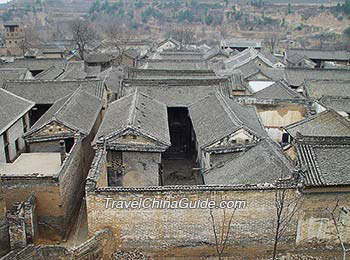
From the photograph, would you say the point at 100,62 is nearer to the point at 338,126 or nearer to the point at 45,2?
the point at 338,126

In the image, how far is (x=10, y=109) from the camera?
896 inches

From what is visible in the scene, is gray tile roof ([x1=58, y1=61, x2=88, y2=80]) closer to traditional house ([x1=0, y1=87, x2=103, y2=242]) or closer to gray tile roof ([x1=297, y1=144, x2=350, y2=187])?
traditional house ([x1=0, y1=87, x2=103, y2=242])

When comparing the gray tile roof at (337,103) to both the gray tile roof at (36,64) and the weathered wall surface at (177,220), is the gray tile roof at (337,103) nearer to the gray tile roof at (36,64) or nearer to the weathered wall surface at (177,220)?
the weathered wall surface at (177,220)

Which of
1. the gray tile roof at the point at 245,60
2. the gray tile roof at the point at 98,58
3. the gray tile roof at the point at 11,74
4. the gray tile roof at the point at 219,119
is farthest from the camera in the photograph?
the gray tile roof at the point at 98,58

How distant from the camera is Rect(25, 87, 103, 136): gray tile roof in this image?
21281 mm

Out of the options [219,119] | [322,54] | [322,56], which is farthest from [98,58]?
[219,119]

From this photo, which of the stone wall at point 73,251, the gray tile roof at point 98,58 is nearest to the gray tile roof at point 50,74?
the gray tile roof at point 98,58

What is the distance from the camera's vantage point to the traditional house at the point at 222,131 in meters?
20.1

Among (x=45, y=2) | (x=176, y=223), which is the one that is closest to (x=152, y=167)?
(x=176, y=223)

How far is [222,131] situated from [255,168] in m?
3.87

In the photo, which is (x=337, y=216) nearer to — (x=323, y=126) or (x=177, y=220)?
(x=177, y=220)

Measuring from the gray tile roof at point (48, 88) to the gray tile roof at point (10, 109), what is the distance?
3097 mm

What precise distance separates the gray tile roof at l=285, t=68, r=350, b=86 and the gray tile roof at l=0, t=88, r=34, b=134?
2444 cm

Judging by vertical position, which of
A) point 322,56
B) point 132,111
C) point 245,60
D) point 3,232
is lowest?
point 3,232
